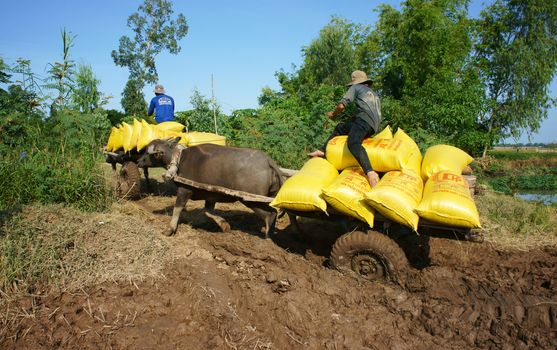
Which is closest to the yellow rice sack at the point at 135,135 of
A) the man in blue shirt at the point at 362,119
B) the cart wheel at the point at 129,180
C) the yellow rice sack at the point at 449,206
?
the cart wheel at the point at 129,180

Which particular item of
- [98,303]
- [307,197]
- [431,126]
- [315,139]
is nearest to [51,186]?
[98,303]

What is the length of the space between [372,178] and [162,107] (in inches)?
236

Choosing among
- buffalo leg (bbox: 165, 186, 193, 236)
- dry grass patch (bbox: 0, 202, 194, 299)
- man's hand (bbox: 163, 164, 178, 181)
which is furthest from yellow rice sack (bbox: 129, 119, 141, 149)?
dry grass patch (bbox: 0, 202, 194, 299)

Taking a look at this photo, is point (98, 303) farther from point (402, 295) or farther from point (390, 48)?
point (390, 48)

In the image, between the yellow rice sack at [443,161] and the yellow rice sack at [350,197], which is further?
the yellow rice sack at [443,161]

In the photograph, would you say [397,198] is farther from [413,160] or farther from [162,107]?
[162,107]

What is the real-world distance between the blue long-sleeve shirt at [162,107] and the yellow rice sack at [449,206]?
652 cm

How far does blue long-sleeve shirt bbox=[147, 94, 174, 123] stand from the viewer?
902 cm

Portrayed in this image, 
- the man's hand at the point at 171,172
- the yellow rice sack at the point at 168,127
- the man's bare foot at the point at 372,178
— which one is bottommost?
the man's hand at the point at 171,172

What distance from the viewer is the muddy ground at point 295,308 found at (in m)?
3.36

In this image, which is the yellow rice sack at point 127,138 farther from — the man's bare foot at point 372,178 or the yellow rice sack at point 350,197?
the man's bare foot at point 372,178

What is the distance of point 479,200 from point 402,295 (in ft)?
15.9

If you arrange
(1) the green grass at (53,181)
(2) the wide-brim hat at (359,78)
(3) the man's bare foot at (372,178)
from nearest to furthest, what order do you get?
1. (3) the man's bare foot at (372,178)
2. (2) the wide-brim hat at (359,78)
3. (1) the green grass at (53,181)

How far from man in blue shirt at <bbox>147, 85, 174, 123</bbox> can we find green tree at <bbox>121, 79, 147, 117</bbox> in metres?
18.4
